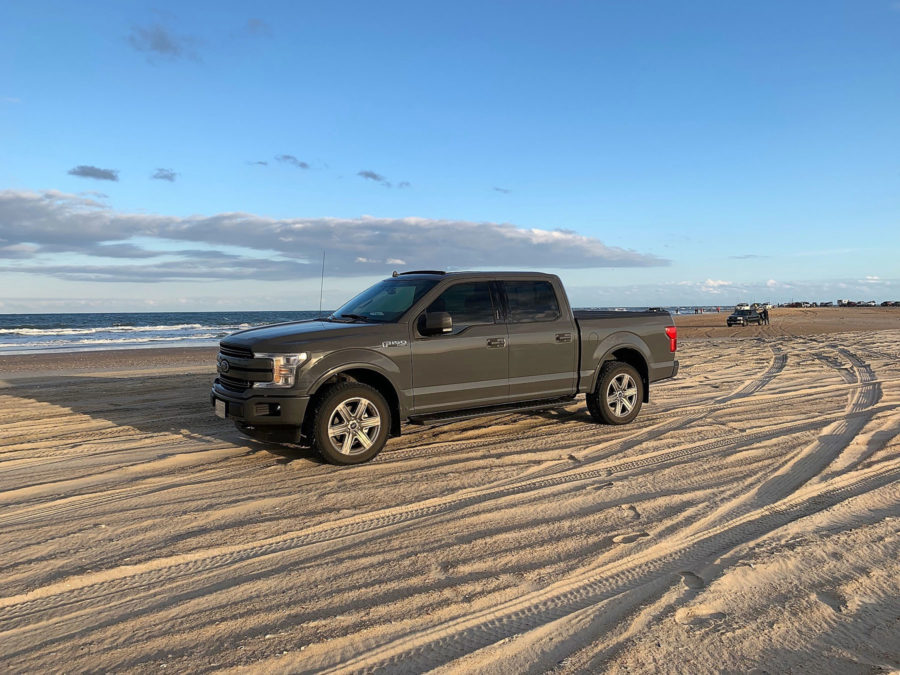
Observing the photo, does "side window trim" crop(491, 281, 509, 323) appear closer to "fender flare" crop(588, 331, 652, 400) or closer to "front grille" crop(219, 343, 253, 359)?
"fender flare" crop(588, 331, 652, 400)

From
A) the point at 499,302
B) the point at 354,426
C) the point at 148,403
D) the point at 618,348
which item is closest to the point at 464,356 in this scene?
the point at 499,302

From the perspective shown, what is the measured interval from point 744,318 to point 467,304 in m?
34.8

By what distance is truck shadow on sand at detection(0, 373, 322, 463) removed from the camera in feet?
23.8

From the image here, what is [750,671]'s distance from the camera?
2.76m

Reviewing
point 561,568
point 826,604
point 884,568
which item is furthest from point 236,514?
point 884,568

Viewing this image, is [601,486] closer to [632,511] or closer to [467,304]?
[632,511]

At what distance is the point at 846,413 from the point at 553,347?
4213 mm

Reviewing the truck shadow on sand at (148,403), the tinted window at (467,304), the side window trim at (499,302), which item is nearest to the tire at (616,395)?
the side window trim at (499,302)

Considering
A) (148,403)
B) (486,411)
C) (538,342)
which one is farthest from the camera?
(148,403)

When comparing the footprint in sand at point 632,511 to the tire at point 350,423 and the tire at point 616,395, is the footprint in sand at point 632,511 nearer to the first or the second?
the tire at point 350,423

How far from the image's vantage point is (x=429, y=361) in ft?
21.7

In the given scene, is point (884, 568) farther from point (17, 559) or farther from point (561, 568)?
point (17, 559)

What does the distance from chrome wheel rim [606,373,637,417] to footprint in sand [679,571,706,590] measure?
4298 mm

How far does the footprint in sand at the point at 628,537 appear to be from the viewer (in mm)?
4207
